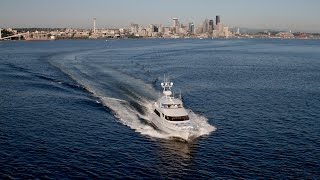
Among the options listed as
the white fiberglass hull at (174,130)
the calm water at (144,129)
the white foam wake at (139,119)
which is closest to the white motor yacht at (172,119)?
the white fiberglass hull at (174,130)

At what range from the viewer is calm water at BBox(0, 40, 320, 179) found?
158 feet

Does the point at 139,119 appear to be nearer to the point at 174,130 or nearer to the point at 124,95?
the point at 174,130

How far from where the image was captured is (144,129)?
63.1 meters

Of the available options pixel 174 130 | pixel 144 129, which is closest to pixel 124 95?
pixel 144 129

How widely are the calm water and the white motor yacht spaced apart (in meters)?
1.38

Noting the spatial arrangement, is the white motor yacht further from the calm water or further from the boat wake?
the calm water

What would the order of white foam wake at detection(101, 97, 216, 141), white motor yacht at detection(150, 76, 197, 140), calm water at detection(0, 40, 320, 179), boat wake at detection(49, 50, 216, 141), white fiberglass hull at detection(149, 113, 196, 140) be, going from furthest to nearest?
boat wake at detection(49, 50, 216, 141) < white foam wake at detection(101, 97, 216, 141) < white motor yacht at detection(150, 76, 197, 140) < white fiberglass hull at detection(149, 113, 196, 140) < calm water at detection(0, 40, 320, 179)

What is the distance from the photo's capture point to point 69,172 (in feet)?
152

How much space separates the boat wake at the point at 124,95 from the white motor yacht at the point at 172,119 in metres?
0.77

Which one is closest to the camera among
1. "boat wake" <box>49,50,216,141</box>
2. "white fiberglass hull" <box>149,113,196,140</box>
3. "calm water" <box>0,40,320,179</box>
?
"calm water" <box>0,40,320,179</box>

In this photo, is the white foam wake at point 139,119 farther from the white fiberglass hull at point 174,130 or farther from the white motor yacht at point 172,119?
the white motor yacht at point 172,119

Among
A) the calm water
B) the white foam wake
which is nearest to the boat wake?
the white foam wake

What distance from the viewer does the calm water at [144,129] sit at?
48156 mm

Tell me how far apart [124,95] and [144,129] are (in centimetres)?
2227
